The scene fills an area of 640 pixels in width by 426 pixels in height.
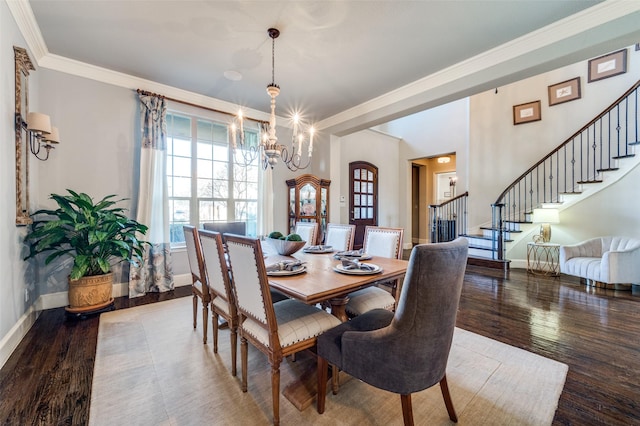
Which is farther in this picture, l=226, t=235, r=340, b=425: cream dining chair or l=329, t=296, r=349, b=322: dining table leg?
l=329, t=296, r=349, b=322: dining table leg

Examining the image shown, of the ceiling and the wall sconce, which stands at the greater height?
the ceiling

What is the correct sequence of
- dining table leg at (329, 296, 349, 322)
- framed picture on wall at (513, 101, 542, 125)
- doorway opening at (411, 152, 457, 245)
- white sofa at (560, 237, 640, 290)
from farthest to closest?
doorway opening at (411, 152, 457, 245)
framed picture on wall at (513, 101, 542, 125)
white sofa at (560, 237, 640, 290)
dining table leg at (329, 296, 349, 322)

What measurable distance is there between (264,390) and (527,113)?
6637 mm

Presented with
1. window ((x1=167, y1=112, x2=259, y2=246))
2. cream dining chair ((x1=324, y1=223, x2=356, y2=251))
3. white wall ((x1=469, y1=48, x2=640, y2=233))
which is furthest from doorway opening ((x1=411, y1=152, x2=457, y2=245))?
cream dining chair ((x1=324, y1=223, x2=356, y2=251))

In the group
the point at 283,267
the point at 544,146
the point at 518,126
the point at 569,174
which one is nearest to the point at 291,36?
the point at 283,267

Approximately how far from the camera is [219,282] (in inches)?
76.8

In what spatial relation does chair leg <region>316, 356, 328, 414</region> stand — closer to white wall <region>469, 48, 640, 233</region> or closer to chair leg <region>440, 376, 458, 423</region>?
chair leg <region>440, 376, 458, 423</region>

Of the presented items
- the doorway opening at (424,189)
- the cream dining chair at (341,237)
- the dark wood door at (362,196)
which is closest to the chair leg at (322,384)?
the cream dining chair at (341,237)

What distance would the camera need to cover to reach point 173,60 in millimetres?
3129

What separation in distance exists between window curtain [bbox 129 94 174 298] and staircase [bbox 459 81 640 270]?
5.37 meters

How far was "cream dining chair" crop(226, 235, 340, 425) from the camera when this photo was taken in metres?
1.43

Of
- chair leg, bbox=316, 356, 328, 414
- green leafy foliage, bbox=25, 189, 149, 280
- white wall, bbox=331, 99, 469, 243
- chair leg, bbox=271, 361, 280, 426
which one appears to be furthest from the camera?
white wall, bbox=331, 99, 469, 243

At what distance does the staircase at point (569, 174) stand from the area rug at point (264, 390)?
3554mm

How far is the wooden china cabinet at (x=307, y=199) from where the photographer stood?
16.0 ft
